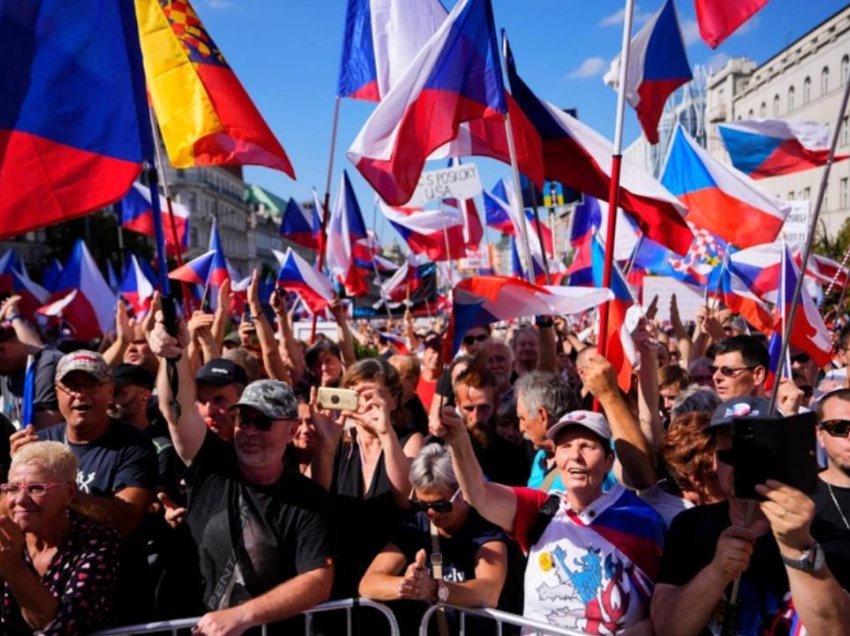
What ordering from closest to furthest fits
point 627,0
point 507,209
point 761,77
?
1. point 627,0
2. point 507,209
3. point 761,77

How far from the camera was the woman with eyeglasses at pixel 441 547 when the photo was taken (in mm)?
3480

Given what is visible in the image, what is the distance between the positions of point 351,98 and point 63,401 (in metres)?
3.55

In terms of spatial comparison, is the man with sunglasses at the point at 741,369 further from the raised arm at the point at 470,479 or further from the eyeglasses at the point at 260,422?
the eyeglasses at the point at 260,422

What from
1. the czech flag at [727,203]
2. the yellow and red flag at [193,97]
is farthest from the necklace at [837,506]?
the czech flag at [727,203]

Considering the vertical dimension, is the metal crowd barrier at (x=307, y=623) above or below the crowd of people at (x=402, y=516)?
below

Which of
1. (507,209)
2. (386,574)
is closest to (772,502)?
(386,574)

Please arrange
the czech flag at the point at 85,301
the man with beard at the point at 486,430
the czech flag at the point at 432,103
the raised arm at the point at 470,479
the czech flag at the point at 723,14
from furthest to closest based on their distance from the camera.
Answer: the czech flag at the point at 85,301
the czech flag at the point at 432,103
the czech flag at the point at 723,14
the man with beard at the point at 486,430
the raised arm at the point at 470,479

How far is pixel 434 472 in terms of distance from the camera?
3627 millimetres

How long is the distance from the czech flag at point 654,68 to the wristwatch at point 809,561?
4.42 meters

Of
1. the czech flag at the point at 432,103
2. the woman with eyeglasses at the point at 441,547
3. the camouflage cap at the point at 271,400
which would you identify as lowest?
the woman with eyeglasses at the point at 441,547

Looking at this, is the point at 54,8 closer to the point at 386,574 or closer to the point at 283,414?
the point at 283,414

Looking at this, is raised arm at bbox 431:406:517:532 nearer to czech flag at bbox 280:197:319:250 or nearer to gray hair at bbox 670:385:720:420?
gray hair at bbox 670:385:720:420

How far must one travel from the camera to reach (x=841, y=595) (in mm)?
2393

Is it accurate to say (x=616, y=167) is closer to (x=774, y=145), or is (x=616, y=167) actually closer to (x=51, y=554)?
(x=51, y=554)
